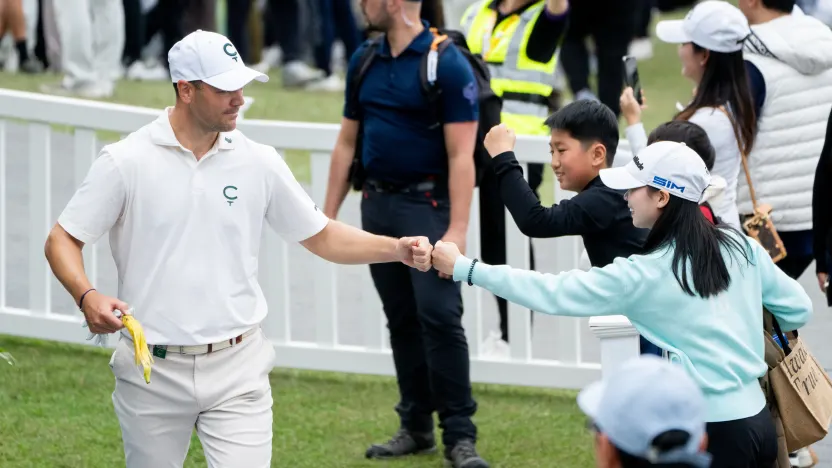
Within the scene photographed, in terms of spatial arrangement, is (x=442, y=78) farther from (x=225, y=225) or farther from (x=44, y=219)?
(x=44, y=219)

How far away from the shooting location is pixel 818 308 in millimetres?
8844

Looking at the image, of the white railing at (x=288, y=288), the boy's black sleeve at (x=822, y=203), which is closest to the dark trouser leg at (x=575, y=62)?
the white railing at (x=288, y=288)

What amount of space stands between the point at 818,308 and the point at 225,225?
526 centimetres

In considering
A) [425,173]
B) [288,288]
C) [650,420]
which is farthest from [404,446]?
[650,420]

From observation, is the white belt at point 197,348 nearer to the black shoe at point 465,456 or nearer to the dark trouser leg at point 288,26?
the black shoe at point 465,456

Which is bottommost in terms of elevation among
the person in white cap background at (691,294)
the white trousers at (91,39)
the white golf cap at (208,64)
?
the white trousers at (91,39)

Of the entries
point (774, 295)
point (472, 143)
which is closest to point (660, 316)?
point (774, 295)

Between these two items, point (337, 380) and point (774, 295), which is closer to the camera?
point (774, 295)

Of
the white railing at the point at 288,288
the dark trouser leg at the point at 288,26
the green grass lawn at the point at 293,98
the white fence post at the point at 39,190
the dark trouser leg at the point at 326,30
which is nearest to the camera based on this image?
the white railing at the point at 288,288

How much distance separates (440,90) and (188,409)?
2.17 meters

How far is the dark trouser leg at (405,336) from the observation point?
21.2 ft

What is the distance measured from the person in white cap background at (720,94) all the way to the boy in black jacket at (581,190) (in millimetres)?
918

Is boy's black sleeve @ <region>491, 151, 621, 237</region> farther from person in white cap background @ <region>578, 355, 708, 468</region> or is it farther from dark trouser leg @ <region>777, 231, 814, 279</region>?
person in white cap background @ <region>578, 355, 708, 468</region>

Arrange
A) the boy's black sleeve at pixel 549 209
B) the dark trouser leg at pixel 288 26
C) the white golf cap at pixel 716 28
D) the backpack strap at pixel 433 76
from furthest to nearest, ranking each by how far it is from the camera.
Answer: the dark trouser leg at pixel 288 26 < the backpack strap at pixel 433 76 < the white golf cap at pixel 716 28 < the boy's black sleeve at pixel 549 209
